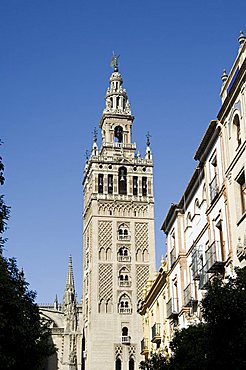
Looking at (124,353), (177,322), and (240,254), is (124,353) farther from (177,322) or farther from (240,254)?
(240,254)

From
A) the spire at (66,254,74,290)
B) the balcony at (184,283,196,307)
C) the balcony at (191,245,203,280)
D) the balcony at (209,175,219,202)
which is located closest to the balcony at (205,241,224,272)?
the balcony at (209,175,219,202)

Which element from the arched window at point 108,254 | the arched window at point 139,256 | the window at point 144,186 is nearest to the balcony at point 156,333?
the arched window at point 108,254

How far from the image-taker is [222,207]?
79.1ft

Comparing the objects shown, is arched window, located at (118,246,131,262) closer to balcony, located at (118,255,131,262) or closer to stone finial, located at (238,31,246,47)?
balcony, located at (118,255,131,262)

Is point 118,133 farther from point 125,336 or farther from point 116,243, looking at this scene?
point 125,336

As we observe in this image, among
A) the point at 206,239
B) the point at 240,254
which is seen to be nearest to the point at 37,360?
the point at 206,239

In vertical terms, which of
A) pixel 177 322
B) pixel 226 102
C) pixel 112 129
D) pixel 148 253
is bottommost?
pixel 177 322

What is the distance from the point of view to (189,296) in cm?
2973

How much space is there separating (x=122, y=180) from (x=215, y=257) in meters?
47.5

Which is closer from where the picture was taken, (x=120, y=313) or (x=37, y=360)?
(x=37, y=360)

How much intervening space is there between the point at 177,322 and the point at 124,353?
108 ft

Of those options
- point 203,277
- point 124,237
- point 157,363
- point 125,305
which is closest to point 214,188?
point 203,277

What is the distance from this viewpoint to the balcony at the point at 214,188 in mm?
25025

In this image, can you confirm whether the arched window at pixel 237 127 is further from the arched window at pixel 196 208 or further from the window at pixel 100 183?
the window at pixel 100 183
